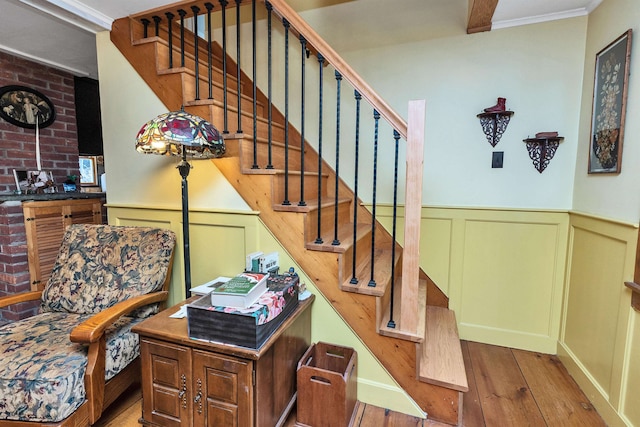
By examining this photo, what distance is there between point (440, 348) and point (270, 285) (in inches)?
42.2

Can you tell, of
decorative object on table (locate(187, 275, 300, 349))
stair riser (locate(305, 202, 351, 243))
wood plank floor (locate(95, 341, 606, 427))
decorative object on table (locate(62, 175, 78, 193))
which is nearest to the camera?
decorative object on table (locate(187, 275, 300, 349))

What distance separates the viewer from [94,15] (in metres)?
1.83

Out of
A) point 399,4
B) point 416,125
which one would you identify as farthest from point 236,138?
point 399,4

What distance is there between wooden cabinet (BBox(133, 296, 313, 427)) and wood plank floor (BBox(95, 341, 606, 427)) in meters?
0.31

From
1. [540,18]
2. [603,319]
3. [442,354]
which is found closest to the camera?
[603,319]

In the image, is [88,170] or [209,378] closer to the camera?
[209,378]

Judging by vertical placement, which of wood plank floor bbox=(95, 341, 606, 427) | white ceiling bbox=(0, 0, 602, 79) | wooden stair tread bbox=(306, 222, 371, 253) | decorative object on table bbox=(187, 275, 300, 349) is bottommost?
wood plank floor bbox=(95, 341, 606, 427)

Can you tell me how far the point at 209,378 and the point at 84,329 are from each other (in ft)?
1.81

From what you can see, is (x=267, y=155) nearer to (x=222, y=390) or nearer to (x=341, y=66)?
(x=341, y=66)

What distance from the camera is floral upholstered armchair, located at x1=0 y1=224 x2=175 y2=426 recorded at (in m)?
1.16

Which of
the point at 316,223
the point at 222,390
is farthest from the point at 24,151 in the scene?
the point at 222,390

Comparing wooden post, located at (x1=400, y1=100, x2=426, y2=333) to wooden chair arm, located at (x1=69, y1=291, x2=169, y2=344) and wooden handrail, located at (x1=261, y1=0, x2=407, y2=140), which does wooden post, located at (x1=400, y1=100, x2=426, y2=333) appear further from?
wooden chair arm, located at (x1=69, y1=291, x2=169, y2=344)

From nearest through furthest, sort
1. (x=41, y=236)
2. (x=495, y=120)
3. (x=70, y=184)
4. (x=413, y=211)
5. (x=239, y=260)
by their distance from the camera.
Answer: (x=413, y=211)
(x=239, y=260)
(x=495, y=120)
(x=41, y=236)
(x=70, y=184)

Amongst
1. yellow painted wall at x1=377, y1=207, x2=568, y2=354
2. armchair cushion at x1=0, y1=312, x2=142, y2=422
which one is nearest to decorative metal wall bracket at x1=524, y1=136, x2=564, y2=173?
yellow painted wall at x1=377, y1=207, x2=568, y2=354
